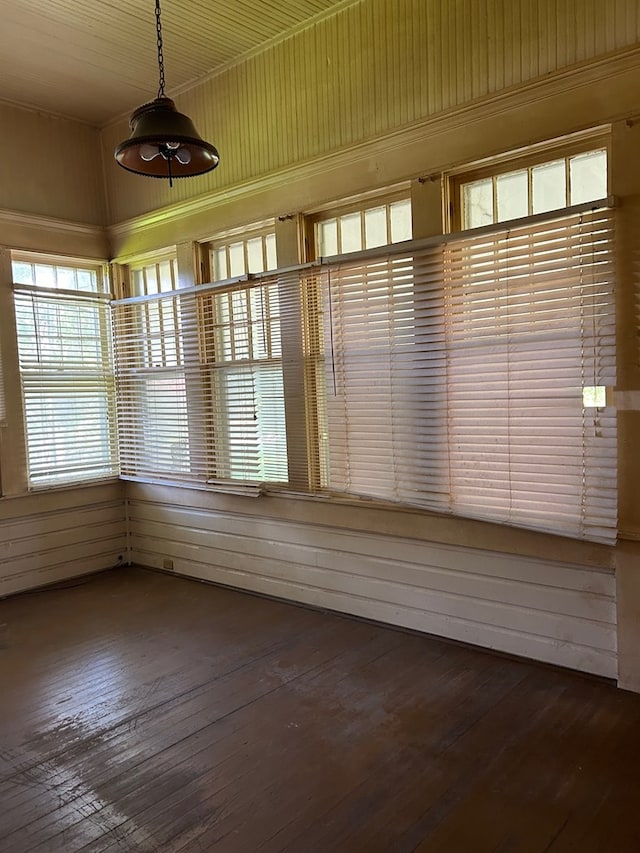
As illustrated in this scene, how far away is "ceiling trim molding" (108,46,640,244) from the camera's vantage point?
9.48 feet

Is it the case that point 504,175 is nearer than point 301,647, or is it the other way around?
point 504,175

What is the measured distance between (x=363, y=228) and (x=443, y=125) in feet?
2.47

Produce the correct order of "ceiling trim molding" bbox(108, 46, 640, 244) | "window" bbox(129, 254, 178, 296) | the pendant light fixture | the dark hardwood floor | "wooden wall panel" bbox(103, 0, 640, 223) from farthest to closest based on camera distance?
1. "window" bbox(129, 254, 178, 296)
2. "wooden wall panel" bbox(103, 0, 640, 223)
3. "ceiling trim molding" bbox(108, 46, 640, 244)
4. the pendant light fixture
5. the dark hardwood floor

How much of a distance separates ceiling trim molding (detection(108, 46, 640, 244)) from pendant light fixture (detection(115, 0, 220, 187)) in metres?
1.28

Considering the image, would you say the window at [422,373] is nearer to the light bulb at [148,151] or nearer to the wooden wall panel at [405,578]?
the wooden wall panel at [405,578]

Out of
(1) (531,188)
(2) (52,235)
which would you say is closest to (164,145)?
(1) (531,188)

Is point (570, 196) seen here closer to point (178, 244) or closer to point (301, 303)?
point (301, 303)

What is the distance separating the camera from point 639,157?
9.30 ft

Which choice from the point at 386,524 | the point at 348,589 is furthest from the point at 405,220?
the point at 348,589

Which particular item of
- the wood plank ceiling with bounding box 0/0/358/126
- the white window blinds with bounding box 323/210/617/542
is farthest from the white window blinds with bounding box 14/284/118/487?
the white window blinds with bounding box 323/210/617/542

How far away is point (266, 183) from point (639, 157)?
7.64 feet

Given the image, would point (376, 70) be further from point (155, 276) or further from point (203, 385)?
point (155, 276)

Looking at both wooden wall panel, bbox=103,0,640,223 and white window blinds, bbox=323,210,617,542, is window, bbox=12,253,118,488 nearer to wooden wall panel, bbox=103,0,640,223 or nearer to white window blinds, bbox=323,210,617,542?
wooden wall panel, bbox=103,0,640,223

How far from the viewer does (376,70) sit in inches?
145
